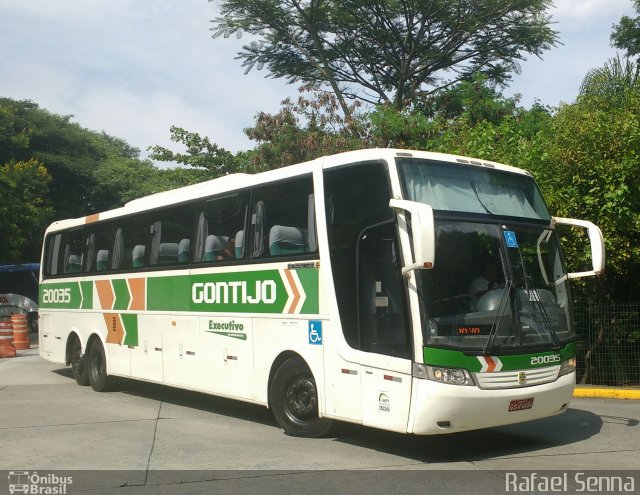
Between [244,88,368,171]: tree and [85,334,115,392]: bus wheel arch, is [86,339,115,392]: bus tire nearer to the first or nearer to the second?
[85,334,115,392]: bus wheel arch

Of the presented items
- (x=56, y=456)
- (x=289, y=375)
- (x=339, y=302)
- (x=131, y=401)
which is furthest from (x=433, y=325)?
(x=131, y=401)

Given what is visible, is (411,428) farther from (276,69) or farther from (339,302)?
(276,69)

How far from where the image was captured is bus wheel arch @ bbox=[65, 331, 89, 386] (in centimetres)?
1470

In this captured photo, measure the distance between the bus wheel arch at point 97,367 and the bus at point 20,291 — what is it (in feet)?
57.8

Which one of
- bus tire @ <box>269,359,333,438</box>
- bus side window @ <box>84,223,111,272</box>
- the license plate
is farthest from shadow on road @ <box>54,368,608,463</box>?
bus side window @ <box>84,223,111,272</box>

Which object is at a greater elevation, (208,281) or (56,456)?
(208,281)

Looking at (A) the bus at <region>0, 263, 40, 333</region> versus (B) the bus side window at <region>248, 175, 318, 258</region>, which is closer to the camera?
(B) the bus side window at <region>248, 175, 318, 258</region>

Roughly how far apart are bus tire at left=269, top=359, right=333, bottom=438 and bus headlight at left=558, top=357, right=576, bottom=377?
8.48ft

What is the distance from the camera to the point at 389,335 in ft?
26.3

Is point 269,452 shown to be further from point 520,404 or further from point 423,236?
point 423,236

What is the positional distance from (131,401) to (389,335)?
20.6 ft

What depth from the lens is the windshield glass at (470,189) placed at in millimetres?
8203

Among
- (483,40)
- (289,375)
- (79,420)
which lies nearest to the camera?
(289,375)

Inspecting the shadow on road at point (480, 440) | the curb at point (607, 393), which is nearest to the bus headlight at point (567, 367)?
the shadow on road at point (480, 440)
